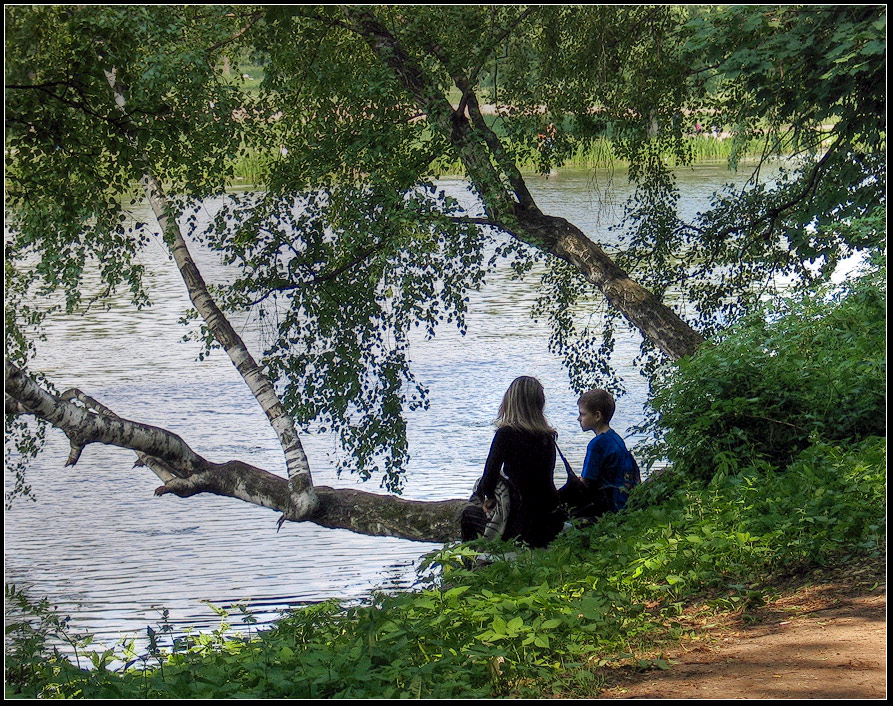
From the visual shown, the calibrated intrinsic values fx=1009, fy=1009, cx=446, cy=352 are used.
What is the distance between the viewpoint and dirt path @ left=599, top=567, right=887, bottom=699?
3.04m

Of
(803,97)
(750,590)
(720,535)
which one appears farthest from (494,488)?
(803,97)

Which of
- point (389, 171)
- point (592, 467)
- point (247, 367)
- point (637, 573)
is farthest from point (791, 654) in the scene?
point (247, 367)

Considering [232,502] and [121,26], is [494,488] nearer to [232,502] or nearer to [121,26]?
[121,26]

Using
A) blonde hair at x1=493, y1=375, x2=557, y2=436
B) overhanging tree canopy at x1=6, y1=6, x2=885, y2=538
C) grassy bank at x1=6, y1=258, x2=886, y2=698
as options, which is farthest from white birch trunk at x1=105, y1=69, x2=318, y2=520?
blonde hair at x1=493, y1=375, x2=557, y2=436

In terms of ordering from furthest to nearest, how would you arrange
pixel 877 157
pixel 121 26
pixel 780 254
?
pixel 780 254 < pixel 877 157 < pixel 121 26

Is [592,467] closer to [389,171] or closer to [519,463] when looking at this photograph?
[519,463]

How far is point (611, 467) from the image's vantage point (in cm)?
564

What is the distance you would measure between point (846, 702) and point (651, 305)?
606 cm

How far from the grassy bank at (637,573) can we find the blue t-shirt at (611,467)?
14cm

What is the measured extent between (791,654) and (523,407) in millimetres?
2125

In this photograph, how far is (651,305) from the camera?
873 cm

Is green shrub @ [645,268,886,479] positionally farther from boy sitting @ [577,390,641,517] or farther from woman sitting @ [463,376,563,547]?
woman sitting @ [463,376,563,547]

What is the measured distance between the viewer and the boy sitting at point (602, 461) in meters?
5.58

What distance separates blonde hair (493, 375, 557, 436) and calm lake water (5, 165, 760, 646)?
255cm
